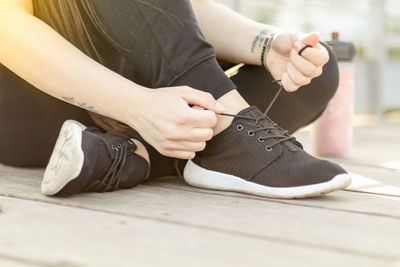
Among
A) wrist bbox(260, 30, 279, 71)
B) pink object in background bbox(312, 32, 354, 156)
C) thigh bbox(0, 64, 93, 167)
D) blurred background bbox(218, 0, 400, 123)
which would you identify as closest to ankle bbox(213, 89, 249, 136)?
wrist bbox(260, 30, 279, 71)

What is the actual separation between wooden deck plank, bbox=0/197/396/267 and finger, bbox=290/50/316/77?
39 cm

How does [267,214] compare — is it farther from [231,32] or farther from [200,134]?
[231,32]

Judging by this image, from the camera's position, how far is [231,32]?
1.41 metres

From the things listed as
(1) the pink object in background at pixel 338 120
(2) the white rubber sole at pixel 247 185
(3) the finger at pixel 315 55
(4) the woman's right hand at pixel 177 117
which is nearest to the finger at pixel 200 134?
(4) the woman's right hand at pixel 177 117

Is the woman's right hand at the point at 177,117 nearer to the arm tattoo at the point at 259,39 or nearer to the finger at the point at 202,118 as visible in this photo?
the finger at the point at 202,118

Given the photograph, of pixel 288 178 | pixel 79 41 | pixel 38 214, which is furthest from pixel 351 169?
pixel 38 214

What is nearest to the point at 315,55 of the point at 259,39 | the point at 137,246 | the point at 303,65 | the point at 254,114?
the point at 303,65

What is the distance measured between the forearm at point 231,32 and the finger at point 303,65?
19 centimetres

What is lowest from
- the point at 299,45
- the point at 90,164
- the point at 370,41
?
the point at 370,41

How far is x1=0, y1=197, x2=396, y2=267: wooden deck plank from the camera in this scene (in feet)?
2.46

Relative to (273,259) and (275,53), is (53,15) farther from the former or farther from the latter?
(273,259)

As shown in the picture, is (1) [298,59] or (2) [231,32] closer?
(1) [298,59]

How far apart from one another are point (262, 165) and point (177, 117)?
0.17 meters

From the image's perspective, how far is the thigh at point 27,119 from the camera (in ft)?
4.47
